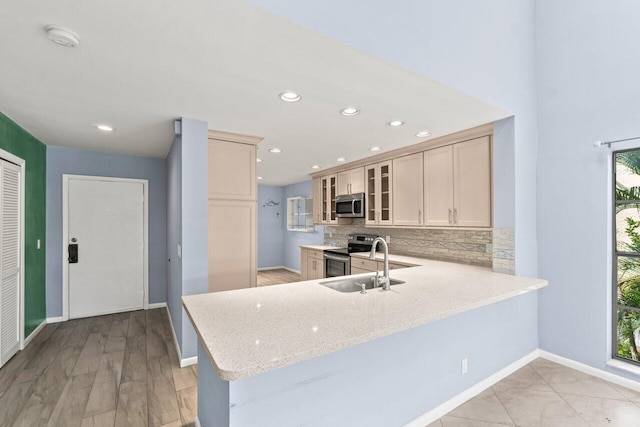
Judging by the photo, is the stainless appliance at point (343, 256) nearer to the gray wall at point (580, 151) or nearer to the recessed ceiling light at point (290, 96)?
the gray wall at point (580, 151)

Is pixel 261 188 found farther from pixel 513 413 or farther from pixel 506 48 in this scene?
pixel 513 413

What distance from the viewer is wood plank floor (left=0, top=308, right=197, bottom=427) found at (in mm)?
2148

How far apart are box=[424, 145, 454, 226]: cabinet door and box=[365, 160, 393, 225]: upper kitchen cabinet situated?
625mm

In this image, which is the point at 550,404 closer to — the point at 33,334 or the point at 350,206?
the point at 350,206

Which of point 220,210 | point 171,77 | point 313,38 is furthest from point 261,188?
point 313,38

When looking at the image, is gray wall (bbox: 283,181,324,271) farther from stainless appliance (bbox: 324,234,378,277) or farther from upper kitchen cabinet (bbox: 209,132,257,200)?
upper kitchen cabinet (bbox: 209,132,257,200)

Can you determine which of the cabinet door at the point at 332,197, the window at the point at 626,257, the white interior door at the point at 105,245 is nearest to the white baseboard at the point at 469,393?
the window at the point at 626,257

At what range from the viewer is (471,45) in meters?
2.23

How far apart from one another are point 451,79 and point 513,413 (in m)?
2.43

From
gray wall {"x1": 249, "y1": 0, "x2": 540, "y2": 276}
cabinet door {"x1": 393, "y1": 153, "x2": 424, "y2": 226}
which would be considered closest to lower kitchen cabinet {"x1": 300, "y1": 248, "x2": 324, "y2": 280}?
cabinet door {"x1": 393, "y1": 153, "x2": 424, "y2": 226}

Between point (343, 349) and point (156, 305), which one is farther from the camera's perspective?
point (156, 305)

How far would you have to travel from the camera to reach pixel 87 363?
9.59 feet

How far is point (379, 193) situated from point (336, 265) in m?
1.38

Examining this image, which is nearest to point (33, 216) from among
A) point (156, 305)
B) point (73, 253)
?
point (73, 253)
